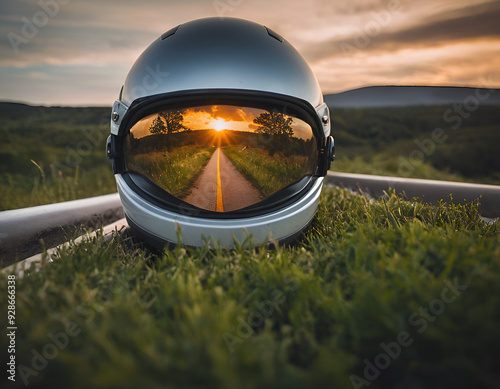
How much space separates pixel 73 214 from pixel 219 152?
1.68m

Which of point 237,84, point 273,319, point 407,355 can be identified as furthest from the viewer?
point 237,84

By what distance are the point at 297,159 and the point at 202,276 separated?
43.3 inches

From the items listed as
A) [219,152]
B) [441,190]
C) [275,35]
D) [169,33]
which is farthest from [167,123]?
[441,190]

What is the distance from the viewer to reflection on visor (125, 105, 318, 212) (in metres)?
2.05

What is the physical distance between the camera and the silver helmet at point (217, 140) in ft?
6.72

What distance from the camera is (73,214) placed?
9.50ft

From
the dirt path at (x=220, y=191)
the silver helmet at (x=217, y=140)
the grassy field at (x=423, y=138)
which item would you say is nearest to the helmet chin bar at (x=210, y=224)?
the silver helmet at (x=217, y=140)

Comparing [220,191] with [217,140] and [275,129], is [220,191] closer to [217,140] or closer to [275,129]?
[217,140]

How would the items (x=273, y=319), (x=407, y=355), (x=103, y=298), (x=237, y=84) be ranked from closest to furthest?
(x=407, y=355) → (x=273, y=319) → (x=103, y=298) → (x=237, y=84)

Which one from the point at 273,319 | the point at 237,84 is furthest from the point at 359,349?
the point at 237,84

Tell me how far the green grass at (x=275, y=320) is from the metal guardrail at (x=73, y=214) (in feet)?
2.87

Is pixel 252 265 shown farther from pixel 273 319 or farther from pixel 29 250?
pixel 29 250

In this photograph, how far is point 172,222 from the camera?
2.06 meters

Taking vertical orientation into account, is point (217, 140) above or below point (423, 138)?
above
